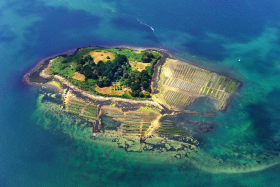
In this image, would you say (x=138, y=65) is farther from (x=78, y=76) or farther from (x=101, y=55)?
(x=78, y=76)

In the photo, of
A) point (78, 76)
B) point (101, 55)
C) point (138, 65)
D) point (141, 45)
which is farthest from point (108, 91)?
point (141, 45)

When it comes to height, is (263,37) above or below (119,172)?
above

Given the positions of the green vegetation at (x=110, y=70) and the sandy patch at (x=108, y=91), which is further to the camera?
the green vegetation at (x=110, y=70)

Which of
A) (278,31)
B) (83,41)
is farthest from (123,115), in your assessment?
(278,31)

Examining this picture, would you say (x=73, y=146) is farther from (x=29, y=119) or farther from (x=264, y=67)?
(x=264, y=67)

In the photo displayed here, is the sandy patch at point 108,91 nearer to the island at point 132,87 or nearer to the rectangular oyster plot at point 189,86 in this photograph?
the island at point 132,87

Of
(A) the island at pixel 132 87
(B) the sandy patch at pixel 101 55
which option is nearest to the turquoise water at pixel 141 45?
(A) the island at pixel 132 87
